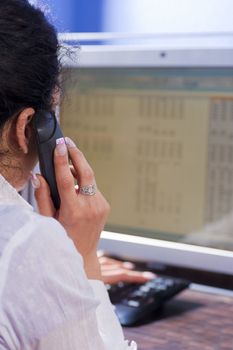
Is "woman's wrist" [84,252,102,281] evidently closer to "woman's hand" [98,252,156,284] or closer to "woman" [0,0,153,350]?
"woman" [0,0,153,350]

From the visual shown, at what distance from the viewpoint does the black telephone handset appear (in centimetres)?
72

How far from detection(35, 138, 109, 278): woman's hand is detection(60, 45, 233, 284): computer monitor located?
0.52 ft

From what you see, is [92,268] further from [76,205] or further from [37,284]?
[37,284]

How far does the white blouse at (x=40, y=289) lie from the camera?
55 cm

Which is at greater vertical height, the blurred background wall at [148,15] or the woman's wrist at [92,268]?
the blurred background wall at [148,15]

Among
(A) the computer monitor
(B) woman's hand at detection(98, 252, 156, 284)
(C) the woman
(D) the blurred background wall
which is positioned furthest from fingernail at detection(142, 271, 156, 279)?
(D) the blurred background wall

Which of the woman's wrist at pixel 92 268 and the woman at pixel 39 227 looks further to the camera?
the woman's wrist at pixel 92 268

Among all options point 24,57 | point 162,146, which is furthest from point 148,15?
point 24,57

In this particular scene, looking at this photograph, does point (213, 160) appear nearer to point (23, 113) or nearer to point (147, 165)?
point (147, 165)

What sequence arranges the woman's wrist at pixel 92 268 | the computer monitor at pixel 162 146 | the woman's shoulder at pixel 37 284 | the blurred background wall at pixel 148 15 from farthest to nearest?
the blurred background wall at pixel 148 15
the computer monitor at pixel 162 146
the woman's wrist at pixel 92 268
the woman's shoulder at pixel 37 284

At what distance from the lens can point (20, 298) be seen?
0.55 meters

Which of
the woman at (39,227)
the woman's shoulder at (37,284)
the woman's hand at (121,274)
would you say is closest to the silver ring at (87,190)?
the woman at (39,227)

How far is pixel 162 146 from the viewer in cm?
101

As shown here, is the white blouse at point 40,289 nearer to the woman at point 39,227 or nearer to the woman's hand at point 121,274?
the woman at point 39,227
